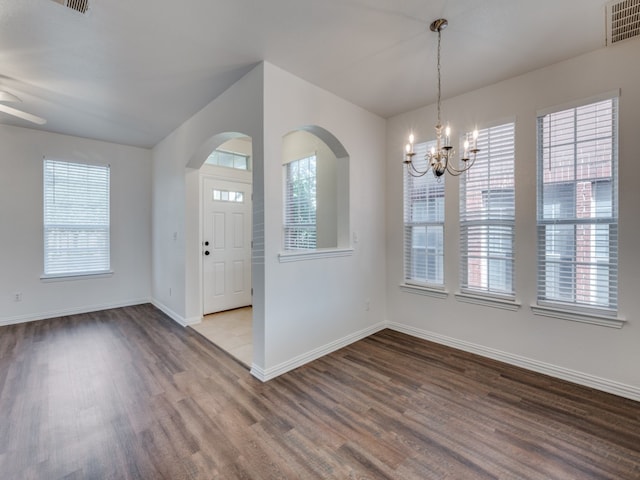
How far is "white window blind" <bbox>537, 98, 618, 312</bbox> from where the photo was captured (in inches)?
94.0

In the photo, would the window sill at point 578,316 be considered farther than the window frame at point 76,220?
No

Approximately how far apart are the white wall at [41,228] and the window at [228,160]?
1533 millimetres

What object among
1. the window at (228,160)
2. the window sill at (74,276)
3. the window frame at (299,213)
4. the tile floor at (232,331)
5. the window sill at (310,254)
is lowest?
the tile floor at (232,331)

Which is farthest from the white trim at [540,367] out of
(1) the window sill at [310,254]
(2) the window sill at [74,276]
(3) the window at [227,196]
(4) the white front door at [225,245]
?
(2) the window sill at [74,276]

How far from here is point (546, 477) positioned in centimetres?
157

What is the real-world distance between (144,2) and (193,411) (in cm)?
279

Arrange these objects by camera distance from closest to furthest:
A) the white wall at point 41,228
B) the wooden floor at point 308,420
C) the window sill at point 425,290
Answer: the wooden floor at point 308,420
the window sill at point 425,290
the white wall at point 41,228

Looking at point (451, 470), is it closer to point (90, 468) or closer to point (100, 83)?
point (90, 468)

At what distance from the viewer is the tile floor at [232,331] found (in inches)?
125

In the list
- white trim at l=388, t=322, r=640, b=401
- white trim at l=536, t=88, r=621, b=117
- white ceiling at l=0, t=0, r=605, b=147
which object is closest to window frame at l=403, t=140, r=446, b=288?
white trim at l=388, t=322, r=640, b=401

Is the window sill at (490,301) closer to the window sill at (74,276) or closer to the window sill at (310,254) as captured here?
the window sill at (310,254)

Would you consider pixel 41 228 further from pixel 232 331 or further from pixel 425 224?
pixel 425 224

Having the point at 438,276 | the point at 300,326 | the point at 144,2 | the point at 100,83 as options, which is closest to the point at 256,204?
the point at 300,326

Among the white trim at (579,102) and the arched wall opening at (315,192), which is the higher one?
the white trim at (579,102)
